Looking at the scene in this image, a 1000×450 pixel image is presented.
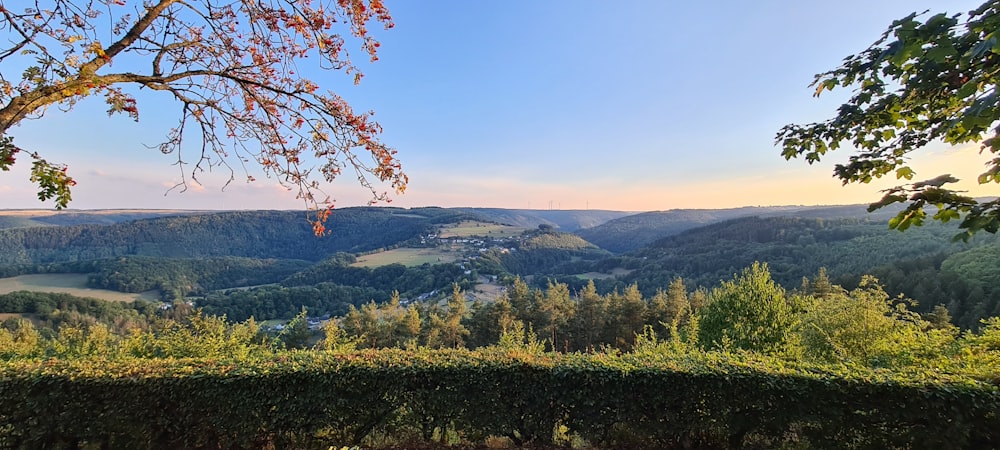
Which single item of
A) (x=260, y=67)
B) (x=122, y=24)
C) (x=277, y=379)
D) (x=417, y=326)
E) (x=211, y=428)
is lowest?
(x=417, y=326)

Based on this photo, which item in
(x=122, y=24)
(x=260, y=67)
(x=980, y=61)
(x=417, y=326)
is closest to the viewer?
(x=980, y=61)

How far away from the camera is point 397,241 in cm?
14062

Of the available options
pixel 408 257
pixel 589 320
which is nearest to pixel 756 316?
pixel 589 320

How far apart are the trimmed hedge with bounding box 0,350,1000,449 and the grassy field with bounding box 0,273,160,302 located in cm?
9077

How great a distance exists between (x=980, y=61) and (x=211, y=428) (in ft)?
30.1

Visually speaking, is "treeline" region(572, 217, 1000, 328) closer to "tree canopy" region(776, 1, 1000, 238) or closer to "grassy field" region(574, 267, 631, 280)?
"grassy field" region(574, 267, 631, 280)

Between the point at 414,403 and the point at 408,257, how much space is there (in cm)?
10420

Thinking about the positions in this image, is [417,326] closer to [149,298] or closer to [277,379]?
[277,379]

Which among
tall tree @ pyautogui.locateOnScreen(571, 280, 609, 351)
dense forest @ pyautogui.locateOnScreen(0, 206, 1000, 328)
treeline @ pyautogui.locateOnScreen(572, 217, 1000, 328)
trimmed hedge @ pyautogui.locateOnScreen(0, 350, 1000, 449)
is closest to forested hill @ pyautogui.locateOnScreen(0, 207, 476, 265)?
dense forest @ pyautogui.locateOnScreen(0, 206, 1000, 328)

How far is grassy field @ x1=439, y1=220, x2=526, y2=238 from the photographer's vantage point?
137 meters

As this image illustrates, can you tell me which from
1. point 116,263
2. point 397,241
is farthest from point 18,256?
point 397,241

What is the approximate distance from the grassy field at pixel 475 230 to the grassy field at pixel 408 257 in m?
18.8

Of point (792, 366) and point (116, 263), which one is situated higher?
point (792, 366)

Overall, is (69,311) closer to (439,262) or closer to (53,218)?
(439,262)
